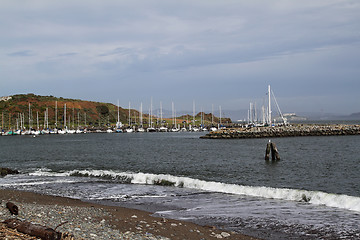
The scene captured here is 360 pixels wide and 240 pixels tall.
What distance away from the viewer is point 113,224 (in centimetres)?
1193

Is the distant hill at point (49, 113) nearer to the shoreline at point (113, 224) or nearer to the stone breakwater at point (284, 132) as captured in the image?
the stone breakwater at point (284, 132)

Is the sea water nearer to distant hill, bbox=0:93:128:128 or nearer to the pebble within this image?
the pebble

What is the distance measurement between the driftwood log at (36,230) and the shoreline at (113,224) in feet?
4.32

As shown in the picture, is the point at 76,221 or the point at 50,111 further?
the point at 50,111

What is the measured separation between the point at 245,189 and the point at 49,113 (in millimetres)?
147655

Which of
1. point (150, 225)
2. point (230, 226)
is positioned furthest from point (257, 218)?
point (150, 225)

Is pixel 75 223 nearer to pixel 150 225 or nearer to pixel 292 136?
pixel 150 225

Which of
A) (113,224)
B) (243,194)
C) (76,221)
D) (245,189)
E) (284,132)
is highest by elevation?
(284,132)

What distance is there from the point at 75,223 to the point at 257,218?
6.97 meters

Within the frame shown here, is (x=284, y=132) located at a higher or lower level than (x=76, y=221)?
higher

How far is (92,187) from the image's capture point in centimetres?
2292

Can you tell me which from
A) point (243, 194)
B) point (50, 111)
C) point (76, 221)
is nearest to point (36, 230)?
point (76, 221)

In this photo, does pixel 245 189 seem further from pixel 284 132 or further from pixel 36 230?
pixel 284 132

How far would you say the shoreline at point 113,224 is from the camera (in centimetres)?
1053
